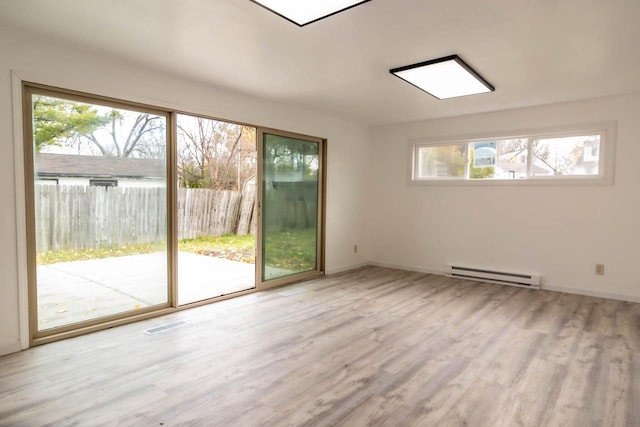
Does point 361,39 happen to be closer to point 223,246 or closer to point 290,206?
point 290,206

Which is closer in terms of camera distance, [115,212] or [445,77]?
[115,212]

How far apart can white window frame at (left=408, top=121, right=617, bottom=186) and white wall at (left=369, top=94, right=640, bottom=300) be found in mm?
68

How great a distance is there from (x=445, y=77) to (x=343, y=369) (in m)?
2.78

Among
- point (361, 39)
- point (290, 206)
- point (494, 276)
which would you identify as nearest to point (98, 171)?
point (290, 206)

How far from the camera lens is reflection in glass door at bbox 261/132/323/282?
182 inches

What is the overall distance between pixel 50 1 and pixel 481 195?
16.7ft

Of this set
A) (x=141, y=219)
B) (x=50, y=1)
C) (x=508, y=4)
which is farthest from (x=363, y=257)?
(x=50, y=1)

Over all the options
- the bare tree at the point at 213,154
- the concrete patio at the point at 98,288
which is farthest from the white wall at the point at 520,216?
the bare tree at the point at 213,154

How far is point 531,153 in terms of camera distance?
4773 mm

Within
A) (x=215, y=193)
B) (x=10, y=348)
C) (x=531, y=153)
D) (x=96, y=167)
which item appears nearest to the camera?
(x=10, y=348)

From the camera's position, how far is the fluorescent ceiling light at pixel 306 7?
2084 mm

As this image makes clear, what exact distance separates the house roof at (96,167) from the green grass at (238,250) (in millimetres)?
664

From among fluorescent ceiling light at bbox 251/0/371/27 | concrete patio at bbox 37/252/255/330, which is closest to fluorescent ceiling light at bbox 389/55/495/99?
fluorescent ceiling light at bbox 251/0/371/27

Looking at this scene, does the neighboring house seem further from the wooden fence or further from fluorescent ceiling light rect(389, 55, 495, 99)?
fluorescent ceiling light rect(389, 55, 495, 99)
